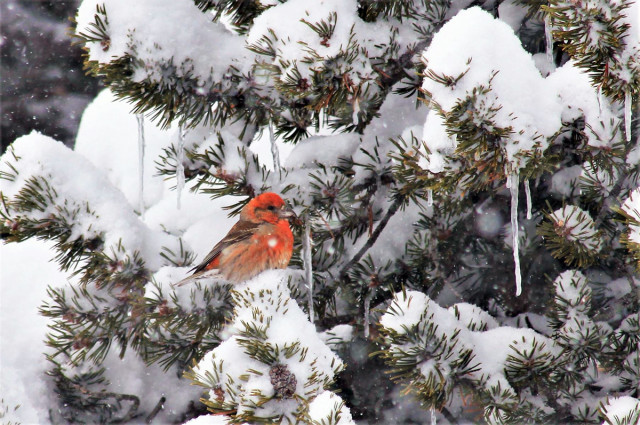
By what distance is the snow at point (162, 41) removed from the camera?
6.56 feet

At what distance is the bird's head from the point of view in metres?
2.39

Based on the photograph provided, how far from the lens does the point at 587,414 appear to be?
2189 millimetres

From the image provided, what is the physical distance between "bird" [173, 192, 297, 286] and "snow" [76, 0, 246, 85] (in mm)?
547

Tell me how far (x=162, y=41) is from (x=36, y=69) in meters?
6.06

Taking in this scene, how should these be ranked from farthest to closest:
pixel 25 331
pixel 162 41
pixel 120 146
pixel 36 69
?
pixel 36 69, pixel 120 146, pixel 25 331, pixel 162 41

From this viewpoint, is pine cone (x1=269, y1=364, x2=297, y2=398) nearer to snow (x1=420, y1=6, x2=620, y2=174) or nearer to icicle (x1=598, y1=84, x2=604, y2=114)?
snow (x1=420, y1=6, x2=620, y2=174)

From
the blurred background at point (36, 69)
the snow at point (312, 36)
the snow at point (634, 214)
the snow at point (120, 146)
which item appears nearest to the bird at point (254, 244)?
the snow at point (312, 36)

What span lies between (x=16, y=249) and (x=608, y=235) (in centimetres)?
305

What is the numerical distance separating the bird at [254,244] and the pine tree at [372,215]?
0.26ft

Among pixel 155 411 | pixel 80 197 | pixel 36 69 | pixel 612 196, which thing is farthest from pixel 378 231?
pixel 36 69

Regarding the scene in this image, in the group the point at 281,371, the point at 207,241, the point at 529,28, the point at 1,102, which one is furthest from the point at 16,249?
the point at 1,102

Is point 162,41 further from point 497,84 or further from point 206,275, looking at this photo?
point 497,84

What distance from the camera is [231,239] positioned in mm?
2828

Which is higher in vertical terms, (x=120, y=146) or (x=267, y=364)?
(x=267, y=364)
